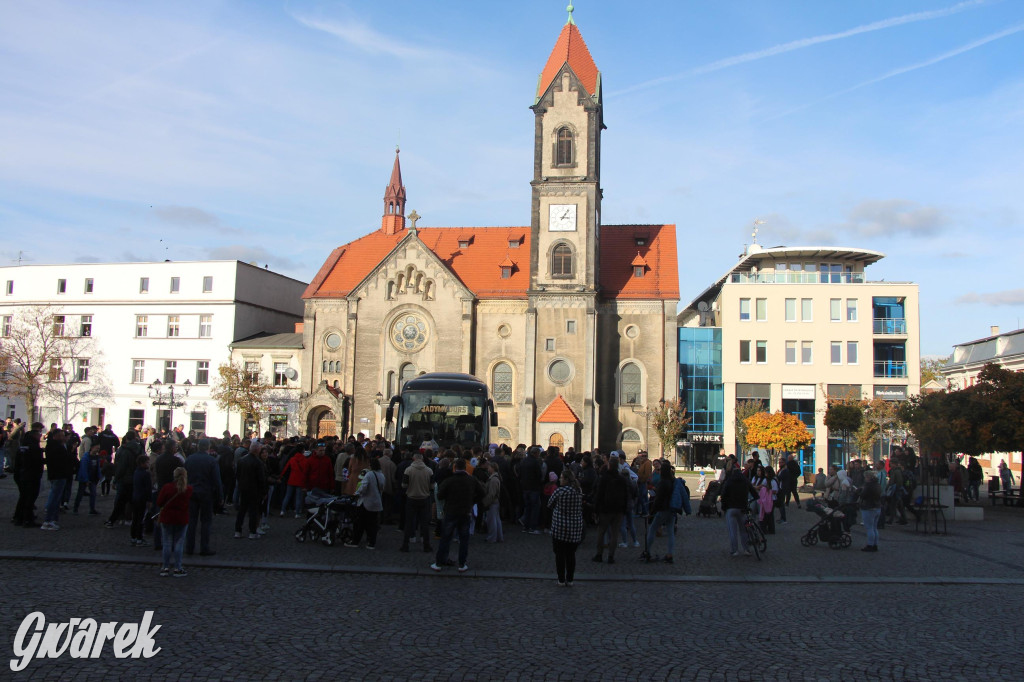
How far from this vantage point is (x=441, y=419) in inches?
1051

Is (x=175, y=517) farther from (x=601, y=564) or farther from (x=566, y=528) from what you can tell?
(x=601, y=564)

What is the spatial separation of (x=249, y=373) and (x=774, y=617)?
47.0 m

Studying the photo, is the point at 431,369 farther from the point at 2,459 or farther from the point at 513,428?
the point at 2,459

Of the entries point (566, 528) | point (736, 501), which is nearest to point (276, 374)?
A: point (736, 501)

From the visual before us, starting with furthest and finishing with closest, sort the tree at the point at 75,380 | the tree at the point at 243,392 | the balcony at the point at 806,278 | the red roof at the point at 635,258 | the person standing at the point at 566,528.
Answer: the tree at the point at 75,380 → the balcony at the point at 806,278 → the tree at the point at 243,392 → the red roof at the point at 635,258 → the person standing at the point at 566,528

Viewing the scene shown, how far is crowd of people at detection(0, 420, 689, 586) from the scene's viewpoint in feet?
44.9

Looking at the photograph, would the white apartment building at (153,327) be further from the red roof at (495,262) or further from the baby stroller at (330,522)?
the baby stroller at (330,522)

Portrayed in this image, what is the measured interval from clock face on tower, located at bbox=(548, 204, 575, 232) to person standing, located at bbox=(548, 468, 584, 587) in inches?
1536

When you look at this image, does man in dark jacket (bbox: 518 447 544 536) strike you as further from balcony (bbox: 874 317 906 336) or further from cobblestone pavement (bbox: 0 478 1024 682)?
balcony (bbox: 874 317 906 336)

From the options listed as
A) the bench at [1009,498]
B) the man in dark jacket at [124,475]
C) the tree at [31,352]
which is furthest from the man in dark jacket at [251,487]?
the tree at [31,352]

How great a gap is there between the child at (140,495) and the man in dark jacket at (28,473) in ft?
6.22

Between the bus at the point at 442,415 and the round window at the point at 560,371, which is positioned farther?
the round window at the point at 560,371

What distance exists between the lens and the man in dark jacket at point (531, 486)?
63.1 ft

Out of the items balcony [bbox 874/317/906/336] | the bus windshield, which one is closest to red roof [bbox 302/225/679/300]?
balcony [bbox 874/317/906/336]
